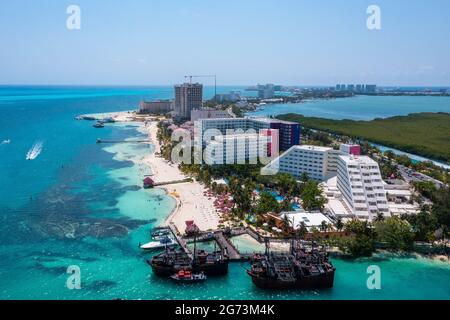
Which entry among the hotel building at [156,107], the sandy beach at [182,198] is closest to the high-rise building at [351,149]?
the sandy beach at [182,198]

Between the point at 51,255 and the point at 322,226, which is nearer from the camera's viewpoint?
the point at 51,255

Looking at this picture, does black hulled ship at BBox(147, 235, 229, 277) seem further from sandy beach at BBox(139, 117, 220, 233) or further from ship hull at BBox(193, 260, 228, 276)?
sandy beach at BBox(139, 117, 220, 233)

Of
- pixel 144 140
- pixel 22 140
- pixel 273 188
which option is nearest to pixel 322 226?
pixel 273 188

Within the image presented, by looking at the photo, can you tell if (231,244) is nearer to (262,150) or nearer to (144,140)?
(262,150)

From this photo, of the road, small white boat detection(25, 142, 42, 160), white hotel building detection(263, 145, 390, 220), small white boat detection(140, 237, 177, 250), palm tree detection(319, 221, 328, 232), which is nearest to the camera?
small white boat detection(140, 237, 177, 250)

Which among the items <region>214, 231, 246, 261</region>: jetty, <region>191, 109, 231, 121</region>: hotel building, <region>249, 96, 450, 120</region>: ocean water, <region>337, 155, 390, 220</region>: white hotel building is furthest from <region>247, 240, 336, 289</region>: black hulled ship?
<region>249, 96, 450, 120</region>: ocean water

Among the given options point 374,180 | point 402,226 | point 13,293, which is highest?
point 374,180

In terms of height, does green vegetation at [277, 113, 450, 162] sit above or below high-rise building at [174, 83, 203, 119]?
below
